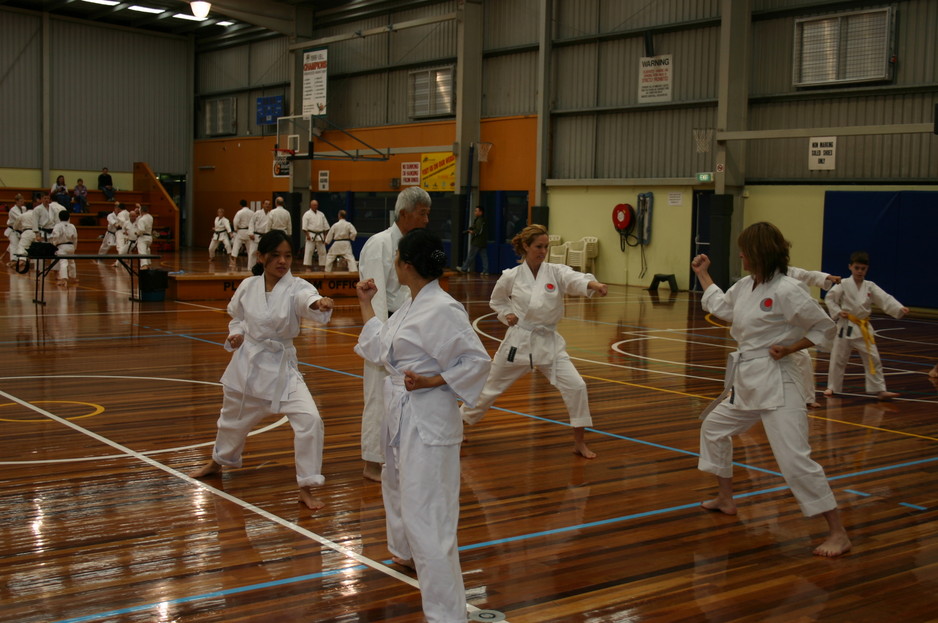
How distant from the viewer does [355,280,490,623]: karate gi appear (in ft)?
12.2

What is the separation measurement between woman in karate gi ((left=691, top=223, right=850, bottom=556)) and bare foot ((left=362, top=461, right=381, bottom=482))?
2.12 m

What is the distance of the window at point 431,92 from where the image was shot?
28.0m

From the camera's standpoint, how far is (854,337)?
985 centimetres

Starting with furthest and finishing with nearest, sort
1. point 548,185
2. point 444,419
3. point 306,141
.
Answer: point 306,141, point 548,185, point 444,419

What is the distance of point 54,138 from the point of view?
34.6 meters

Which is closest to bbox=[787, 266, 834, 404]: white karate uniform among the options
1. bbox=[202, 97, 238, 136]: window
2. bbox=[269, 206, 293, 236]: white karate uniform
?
bbox=[269, 206, 293, 236]: white karate uniform

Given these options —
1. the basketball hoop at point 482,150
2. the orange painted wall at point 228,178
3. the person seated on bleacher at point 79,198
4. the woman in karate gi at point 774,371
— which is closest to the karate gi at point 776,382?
the woman in karate gi at point 774,371

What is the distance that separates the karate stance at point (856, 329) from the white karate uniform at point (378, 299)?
5.56 m

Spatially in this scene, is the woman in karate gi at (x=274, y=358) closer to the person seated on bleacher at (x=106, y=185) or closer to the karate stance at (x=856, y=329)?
the karate stance at (x=856, y=329)

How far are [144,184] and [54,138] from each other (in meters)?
3.52

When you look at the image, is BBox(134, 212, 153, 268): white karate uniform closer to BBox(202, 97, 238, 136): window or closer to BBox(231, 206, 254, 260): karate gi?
BBox(231, 206, 254, 260): karate gi

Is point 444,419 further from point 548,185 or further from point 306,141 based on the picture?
point 306,141

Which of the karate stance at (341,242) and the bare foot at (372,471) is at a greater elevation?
the karate stance at (341,242)

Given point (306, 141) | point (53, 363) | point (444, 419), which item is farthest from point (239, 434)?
point (306, 141)
